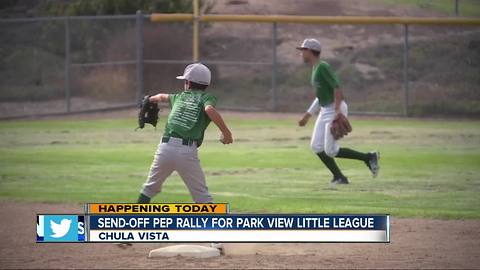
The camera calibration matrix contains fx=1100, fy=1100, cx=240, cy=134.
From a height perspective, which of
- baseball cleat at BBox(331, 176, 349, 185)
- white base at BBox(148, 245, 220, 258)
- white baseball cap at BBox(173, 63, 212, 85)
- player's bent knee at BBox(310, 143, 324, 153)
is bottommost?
white base at BBox(148, 245, 220, 258)

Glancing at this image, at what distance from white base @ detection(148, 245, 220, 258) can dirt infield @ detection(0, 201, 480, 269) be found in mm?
102

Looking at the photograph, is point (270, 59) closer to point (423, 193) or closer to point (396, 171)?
point (396, 171)

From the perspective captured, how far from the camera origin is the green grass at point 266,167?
14258mm

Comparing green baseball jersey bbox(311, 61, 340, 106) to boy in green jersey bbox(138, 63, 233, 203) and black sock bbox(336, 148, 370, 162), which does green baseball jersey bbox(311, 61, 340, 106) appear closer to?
black sock bbox(336, 148, 370, 162)

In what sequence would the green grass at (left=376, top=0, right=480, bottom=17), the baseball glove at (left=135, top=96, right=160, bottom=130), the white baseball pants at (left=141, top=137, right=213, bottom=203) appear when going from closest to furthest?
the white baseball pants at (left=141, top=137, right=213, bottom=203)
the baseball glove at (left=135, top=96, right=160, bottom=130)
the green grass at (left=376, top=0, right=480, bottom=17)

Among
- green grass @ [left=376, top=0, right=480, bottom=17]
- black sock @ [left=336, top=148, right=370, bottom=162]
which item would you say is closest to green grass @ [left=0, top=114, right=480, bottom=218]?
black sock @ [left=336, top=148, right=370, bottom=162]

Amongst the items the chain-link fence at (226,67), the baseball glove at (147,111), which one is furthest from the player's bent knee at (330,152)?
the chain-link fence at (226,67)

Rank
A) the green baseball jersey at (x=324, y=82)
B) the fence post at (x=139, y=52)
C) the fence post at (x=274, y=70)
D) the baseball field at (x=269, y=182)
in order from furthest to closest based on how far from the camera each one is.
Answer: the fence post at (x=139, y=52), the fence post at (x=274, y=70), the green baseball jersey at (x=324, y=82), the baseball field at (x=269, y=182)

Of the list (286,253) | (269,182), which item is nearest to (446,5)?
(269,182)

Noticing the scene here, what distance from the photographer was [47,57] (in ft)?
92.3

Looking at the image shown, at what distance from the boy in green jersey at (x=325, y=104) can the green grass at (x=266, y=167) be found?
48 centimetres

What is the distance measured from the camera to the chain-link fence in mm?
26859

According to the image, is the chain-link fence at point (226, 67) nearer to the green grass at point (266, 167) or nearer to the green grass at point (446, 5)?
the green grass at point (446, 5)

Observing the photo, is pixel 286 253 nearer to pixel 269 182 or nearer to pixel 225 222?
pixel 225 222
